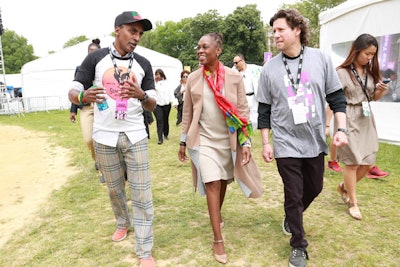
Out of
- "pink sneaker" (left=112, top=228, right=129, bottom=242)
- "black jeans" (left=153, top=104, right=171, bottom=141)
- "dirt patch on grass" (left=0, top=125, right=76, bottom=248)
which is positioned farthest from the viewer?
"black jeans" (left=153, top=104, right=171, bottom=141)

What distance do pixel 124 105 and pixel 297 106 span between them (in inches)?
53.3

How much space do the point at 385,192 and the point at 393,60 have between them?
4.17 metres

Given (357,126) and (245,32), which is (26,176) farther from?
(245,32)

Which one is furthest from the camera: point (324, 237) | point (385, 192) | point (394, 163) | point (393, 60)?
point (393, 60)

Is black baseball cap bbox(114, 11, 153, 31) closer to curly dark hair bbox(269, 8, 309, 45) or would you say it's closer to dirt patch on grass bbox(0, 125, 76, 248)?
curly dark hair bbox(269, 8, 309, 45)

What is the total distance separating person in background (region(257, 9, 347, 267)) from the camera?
2.78 metres

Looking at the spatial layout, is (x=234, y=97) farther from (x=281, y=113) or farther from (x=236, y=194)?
(x=236, y=194)

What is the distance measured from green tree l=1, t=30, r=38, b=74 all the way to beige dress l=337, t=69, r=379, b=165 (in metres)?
65.6

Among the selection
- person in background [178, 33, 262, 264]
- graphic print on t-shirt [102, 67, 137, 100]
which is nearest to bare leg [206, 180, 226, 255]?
person in background [178, 33, 262, 264]

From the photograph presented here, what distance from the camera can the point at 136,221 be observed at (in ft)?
9.92

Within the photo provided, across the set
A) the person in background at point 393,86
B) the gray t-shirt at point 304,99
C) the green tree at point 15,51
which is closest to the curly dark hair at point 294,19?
the gray t-shirt at point 304,99

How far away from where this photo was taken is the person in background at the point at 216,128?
9.96 feet

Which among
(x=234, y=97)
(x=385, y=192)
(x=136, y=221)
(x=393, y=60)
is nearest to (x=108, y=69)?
(x=234, y=97)

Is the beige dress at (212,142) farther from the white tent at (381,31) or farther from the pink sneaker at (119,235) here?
the white tent at (381,31)
